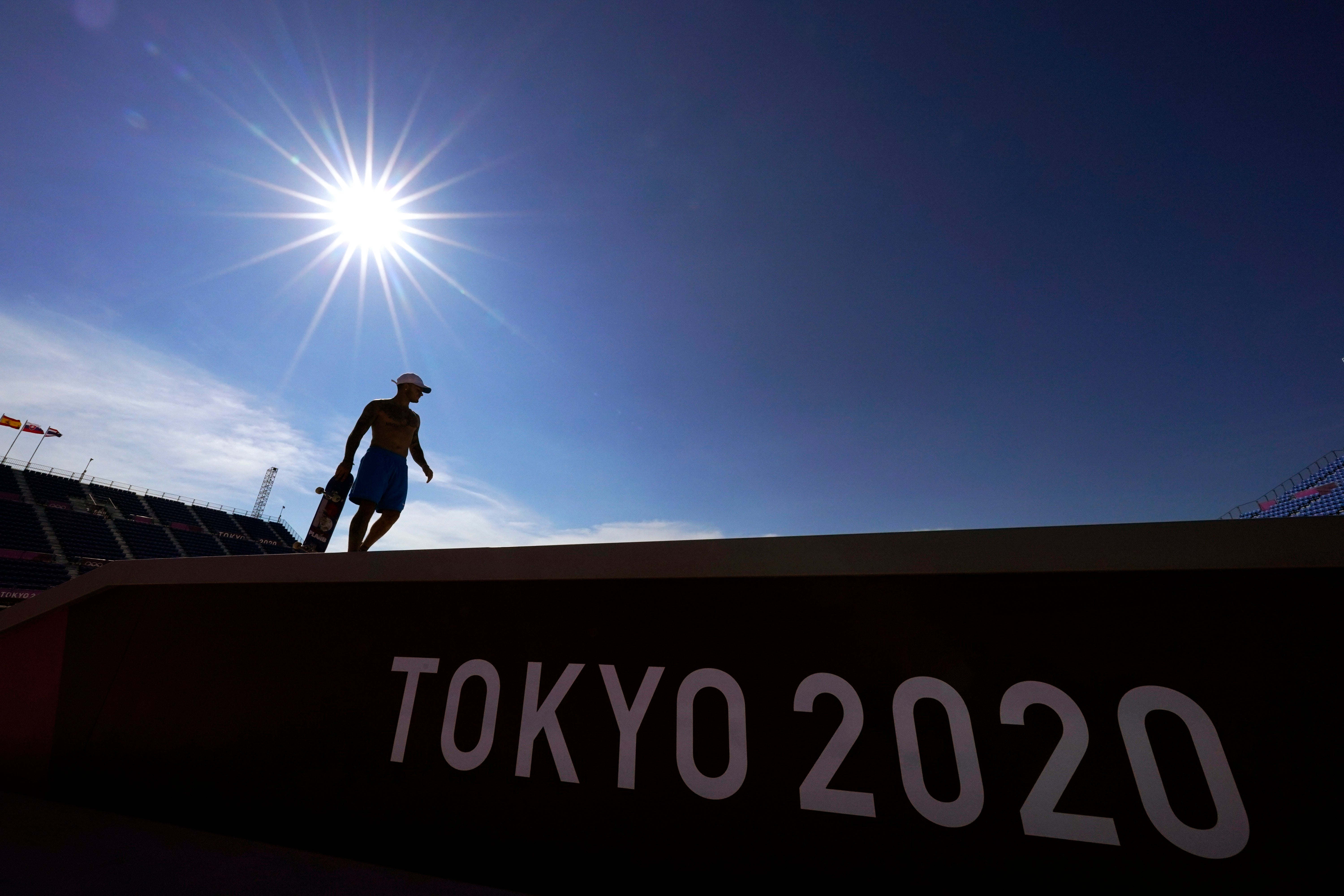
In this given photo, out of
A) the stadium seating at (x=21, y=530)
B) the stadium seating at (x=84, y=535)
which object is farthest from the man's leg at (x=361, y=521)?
the stadium seating at (x=21, y=530)

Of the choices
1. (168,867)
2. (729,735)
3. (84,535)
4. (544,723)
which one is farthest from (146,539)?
(729,735)

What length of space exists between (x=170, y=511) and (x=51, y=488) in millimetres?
5147

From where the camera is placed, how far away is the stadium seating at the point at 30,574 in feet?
64.4

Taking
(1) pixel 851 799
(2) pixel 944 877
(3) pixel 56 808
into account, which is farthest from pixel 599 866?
(3) pixel 56 808

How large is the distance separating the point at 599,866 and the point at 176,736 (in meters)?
1.31

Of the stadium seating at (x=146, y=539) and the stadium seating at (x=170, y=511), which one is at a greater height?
the stadium seating at (x=170, y=511)

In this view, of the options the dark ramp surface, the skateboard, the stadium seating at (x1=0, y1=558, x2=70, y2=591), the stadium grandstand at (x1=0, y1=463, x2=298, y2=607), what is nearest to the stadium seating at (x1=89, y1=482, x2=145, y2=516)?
the stadium grandstand at (x1=0, y1=463, x2=298, y2=607)

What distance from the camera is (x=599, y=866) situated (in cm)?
102

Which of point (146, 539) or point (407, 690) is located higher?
point (146, 539)

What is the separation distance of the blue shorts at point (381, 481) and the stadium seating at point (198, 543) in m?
33.9

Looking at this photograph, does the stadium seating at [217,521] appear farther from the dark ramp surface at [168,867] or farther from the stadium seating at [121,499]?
the dark ramp surface at [168,867]

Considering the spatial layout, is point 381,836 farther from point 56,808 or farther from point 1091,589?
point 1091,589

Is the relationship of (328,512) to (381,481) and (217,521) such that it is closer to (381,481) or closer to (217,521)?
(381,481)

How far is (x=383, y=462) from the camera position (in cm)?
282
